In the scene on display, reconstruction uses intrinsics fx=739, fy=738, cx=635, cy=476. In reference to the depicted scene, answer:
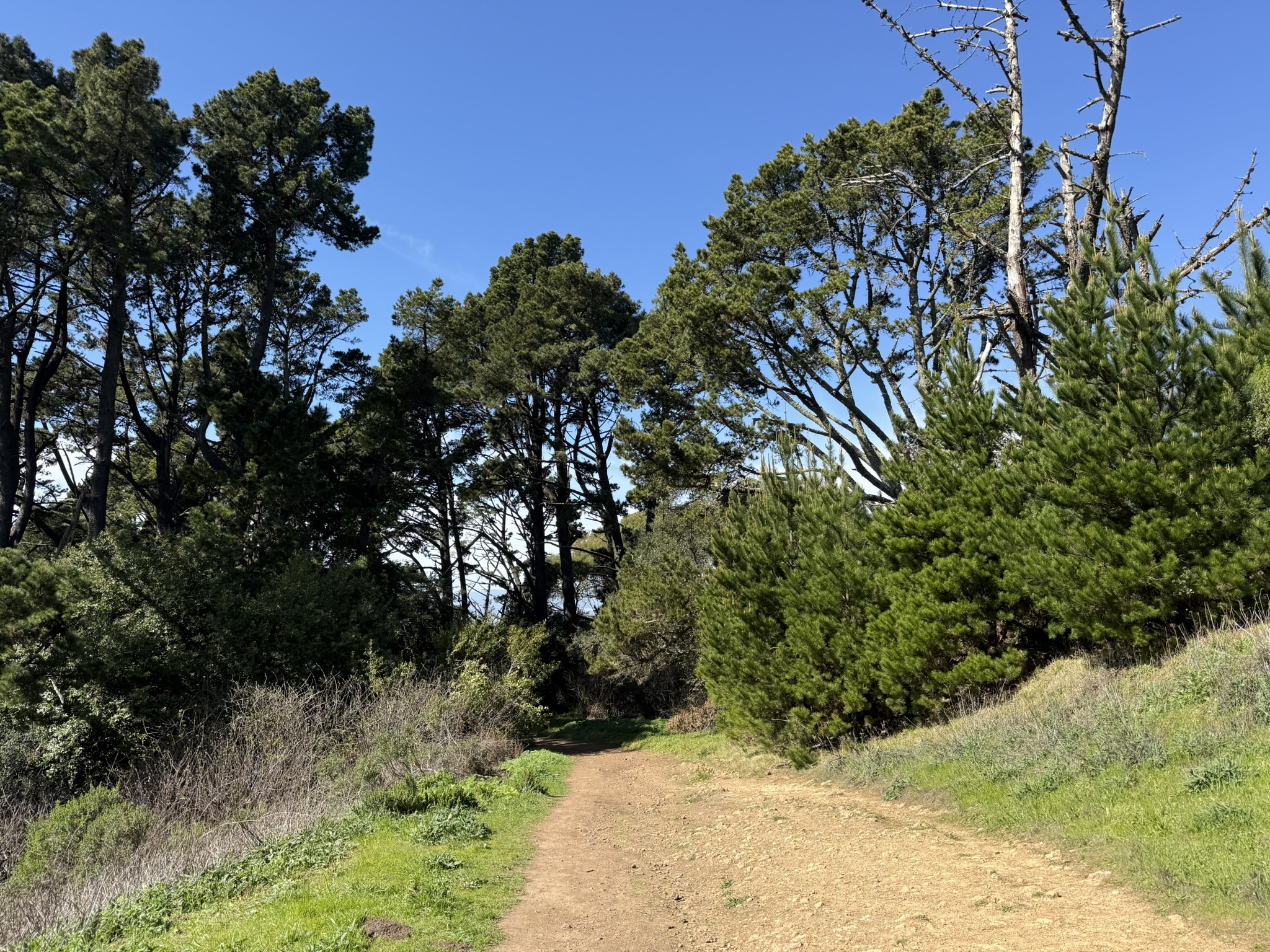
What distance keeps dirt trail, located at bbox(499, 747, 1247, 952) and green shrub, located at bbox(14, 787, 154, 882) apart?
5.01m

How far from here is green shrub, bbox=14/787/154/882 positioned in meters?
8.50

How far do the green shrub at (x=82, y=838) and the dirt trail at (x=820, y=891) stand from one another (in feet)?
16.4

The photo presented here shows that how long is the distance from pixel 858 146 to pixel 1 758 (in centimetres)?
2214

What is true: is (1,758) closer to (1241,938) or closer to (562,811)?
(562,811)

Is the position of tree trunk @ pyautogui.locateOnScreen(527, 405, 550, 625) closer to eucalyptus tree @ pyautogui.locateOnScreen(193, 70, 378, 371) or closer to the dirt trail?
eucalyptus tree @ pyautogui.locateOnScreen(193, 70, 378, 371)

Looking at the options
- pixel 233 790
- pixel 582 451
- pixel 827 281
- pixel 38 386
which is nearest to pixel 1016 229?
pixel 827 281

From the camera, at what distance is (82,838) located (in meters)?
8.98

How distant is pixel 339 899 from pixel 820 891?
3674mm

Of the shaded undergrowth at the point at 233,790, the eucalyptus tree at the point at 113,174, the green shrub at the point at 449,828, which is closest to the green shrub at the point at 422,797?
the shaded undergrowth at the point at 233,790

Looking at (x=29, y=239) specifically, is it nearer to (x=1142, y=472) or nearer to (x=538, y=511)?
(x=538, y=511)

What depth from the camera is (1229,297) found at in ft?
28.5

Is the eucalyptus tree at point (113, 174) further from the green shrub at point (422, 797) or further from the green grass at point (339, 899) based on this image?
the green grass at point (339, 899)

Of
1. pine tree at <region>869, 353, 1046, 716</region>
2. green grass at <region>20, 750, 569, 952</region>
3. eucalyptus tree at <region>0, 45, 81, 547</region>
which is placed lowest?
green grass at <region>20, 750, 569, 952</region>

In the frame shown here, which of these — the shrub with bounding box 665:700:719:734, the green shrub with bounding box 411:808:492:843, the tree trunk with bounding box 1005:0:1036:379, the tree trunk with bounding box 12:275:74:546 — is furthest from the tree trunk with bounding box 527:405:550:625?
the green shrub with bounding box 411:808:492:843
